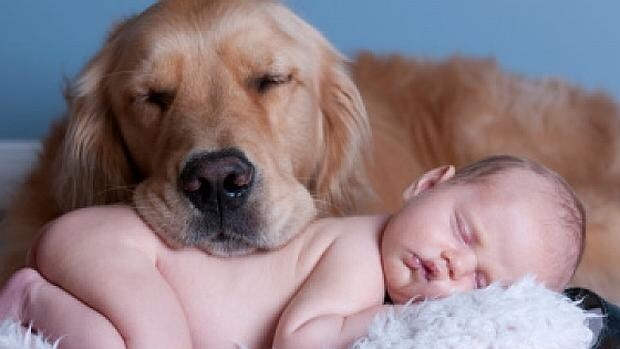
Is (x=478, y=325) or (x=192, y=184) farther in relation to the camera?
(x=192, y=184)

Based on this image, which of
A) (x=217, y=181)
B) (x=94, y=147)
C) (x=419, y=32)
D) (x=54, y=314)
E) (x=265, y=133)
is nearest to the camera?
(x=54, y=314)

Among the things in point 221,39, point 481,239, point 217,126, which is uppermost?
point 221,39

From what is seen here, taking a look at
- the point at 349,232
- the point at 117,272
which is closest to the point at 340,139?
the point at 349,232

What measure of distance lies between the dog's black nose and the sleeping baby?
3.7 inches

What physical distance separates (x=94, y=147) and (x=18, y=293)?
523 millimetres

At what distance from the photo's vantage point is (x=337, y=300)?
5.22 feet

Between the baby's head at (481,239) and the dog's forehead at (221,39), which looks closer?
the baby's head at (481,239)

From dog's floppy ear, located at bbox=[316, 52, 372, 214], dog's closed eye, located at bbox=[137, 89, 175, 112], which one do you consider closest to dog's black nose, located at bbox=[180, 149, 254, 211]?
dog's closed eye, located at bbox=[137, 89, 175, 112]

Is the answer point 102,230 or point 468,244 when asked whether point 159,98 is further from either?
point 468,244

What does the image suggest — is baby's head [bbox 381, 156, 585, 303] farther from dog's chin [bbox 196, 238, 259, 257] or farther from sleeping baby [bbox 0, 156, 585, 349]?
dog's chin [bbox 196, 238, 259, 257]

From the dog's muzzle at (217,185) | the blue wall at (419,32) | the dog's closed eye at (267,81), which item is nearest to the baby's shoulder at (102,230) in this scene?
the dog's muzzle at (217,185)

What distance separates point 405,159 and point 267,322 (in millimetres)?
1151

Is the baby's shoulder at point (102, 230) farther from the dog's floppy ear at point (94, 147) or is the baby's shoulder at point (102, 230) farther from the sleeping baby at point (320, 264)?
the dog's floppy ear at point (94, 147)

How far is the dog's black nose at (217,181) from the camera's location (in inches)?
66.3
